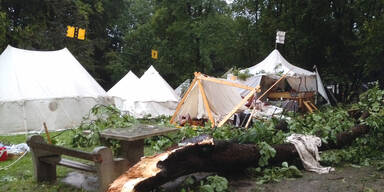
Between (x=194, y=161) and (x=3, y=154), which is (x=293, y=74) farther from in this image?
(x=3, y=154)

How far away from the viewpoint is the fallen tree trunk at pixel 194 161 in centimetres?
309

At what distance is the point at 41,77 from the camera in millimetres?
11047

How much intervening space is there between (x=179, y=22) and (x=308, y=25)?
8460 mm

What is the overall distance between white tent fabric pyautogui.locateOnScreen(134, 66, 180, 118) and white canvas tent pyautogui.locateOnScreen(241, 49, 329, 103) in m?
4.19

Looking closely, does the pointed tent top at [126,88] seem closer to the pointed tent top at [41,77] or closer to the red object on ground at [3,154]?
the pointed tent top at [41,77]

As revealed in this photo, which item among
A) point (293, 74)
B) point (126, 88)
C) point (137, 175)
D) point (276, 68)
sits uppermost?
point (276, 68)

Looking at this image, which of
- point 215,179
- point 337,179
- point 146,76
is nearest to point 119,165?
point 215,179

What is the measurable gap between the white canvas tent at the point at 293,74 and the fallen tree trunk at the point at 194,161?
31.1 feet

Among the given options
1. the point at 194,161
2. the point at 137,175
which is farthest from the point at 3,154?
the point at 194,161

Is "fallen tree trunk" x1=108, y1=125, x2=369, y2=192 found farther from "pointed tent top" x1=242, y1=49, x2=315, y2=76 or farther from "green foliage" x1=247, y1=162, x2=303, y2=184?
"pointed tent top" x1=242, y1=49, x2=315, y2=76

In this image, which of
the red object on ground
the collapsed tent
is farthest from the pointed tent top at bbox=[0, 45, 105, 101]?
the red object on ground

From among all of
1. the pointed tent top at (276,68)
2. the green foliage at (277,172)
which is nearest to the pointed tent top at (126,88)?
the pointed tent top at (276,68)

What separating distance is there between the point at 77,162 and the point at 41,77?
8457 millimetres

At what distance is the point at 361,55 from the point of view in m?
14.7
